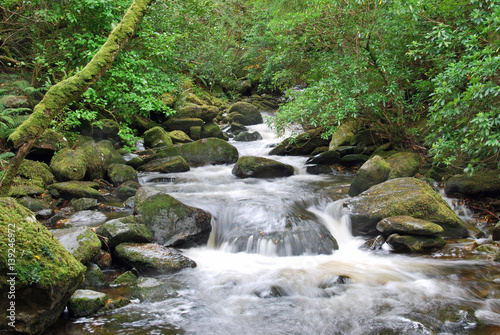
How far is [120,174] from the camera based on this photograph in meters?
9.66

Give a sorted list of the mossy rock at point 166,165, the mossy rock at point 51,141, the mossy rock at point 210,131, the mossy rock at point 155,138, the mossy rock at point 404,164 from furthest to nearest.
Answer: the mossy rock at point 210,131 < the mossy rock at point 155,138 < the mossy rock at point 166,165 < the mossy rock at point 404,164 < the mossy rock at point 51,141

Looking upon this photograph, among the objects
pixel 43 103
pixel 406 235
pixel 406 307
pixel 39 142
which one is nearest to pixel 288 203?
pixel 406 235

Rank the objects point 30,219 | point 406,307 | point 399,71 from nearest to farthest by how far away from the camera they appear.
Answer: point 30,219
point 406,307
point 399,71

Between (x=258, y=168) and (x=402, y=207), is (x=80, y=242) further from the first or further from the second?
(x=258, y=168)

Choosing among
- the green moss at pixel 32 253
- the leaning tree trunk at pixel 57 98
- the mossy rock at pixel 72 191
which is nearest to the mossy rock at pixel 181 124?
the mossy rock at pixel 72 191

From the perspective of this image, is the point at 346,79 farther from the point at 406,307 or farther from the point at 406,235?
the point at 406,307

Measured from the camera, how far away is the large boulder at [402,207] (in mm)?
6633

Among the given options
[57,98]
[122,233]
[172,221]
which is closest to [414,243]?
[172,221]

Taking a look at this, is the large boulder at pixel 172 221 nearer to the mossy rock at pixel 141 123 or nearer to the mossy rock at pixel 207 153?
the mossy rock at pixel 207 153

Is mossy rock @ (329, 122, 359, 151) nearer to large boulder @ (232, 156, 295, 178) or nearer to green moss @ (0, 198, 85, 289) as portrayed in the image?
large boulder @ (232, 156, 295, 178)

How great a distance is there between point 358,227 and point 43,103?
250 inches

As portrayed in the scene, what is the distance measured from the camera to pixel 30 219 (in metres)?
3.48

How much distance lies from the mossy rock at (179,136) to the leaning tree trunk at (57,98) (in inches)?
290

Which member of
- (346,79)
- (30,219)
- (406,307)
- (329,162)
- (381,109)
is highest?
(346,79)
